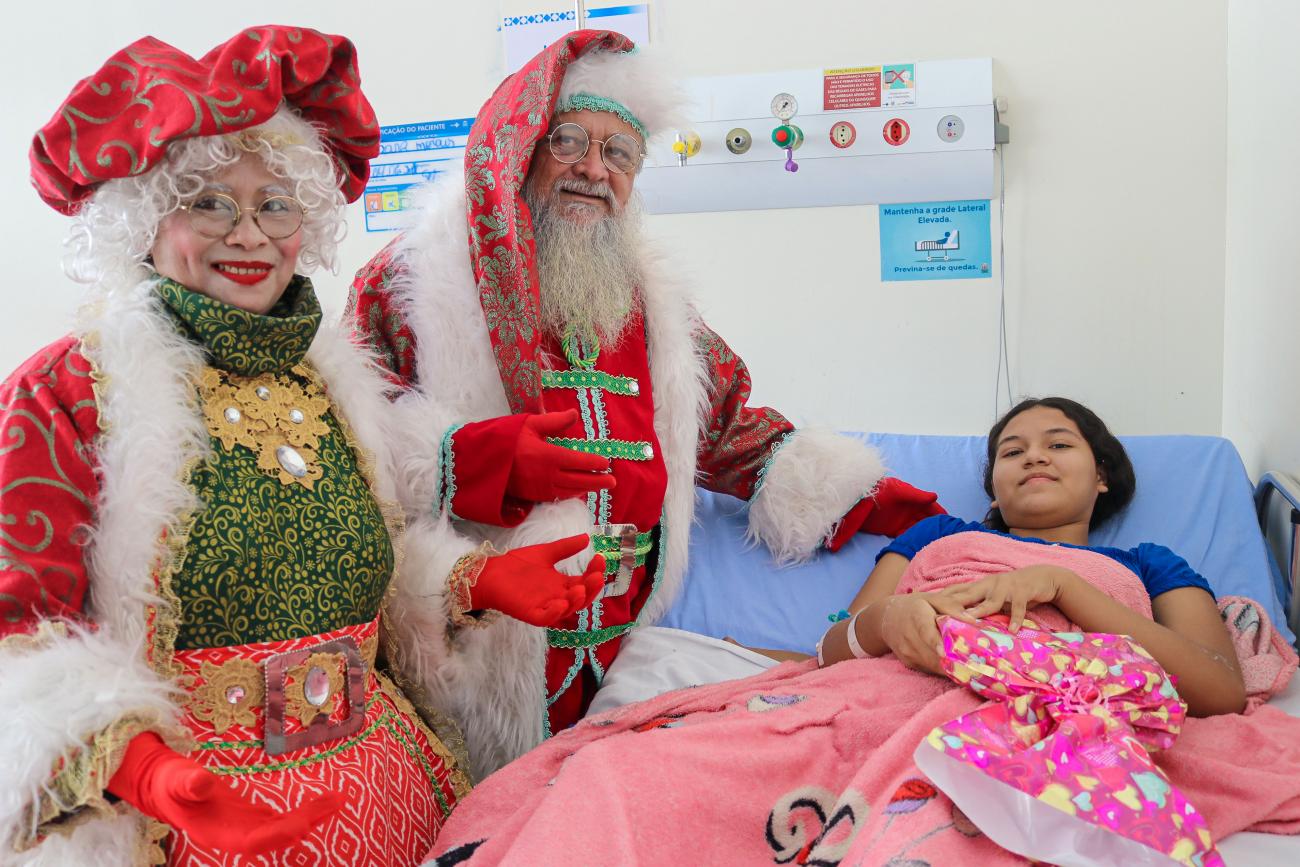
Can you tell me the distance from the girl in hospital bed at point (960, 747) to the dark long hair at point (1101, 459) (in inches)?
11.4

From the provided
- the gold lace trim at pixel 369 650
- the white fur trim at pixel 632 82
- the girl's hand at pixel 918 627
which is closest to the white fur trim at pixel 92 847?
the gold lace trim at pixel 369 650

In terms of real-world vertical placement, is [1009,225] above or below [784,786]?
above

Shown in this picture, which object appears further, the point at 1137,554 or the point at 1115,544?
the point at 1115,544

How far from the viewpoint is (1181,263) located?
2.76 m

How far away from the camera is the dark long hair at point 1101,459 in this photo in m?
2.17

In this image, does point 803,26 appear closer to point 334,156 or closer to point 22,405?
point 334,156

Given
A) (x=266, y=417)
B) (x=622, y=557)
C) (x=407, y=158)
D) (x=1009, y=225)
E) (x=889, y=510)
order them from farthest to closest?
(x=407, y=158)
(x=1009, y=225)
(x=889, y=510)
(x=622, y=557)
(x=266, y=417)

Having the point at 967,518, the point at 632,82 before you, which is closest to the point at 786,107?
the point at 632,82

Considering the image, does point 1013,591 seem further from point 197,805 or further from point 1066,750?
point 197,805

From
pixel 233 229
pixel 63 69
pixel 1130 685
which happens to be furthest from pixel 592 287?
pixel 63 69

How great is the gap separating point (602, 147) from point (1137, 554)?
1.21 m

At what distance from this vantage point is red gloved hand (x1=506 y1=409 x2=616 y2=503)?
5.85ft

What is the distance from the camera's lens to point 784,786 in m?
1.44

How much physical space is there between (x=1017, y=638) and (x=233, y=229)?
1.17 meters
